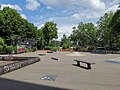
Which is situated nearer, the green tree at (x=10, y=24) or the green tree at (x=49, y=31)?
the green tree at (x=10, y=24)

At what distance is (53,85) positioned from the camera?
12.9m

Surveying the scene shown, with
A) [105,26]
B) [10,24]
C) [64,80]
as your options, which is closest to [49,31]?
[105,26]

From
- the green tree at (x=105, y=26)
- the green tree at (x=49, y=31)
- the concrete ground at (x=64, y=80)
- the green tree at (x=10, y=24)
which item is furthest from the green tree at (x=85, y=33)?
the concrete ground at (x=64, y=80)

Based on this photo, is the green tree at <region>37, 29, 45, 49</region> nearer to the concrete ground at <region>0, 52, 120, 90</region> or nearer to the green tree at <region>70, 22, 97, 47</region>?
the green tree at <region>70, 22, 97, 47</region>

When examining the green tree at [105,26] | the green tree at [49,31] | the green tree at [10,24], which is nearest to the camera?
the green tree at [10,24]

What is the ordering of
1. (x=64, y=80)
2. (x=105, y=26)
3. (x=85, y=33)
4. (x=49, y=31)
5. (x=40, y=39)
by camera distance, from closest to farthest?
(x=64, y=80) < (x=105, y=26) < (x=40, y=39) < (x=49, y=31) < (x=85, y=33)

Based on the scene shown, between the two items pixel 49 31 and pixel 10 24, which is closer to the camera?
pixel 10 24

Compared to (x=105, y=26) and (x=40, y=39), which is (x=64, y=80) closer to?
(x=105, y=26)

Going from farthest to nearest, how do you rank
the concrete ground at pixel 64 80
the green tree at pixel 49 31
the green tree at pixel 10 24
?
the green tree at pixel 49 31 < the green tree at pixel 10 24 < the concrete ground at pixel 64 80

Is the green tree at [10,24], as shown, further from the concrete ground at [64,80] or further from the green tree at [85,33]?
the concrete ground at [64,80]

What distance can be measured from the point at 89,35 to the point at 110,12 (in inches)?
1184

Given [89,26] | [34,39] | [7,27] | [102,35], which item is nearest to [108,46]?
[102,35]

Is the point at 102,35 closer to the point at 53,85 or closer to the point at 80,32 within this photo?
the point at 80,32

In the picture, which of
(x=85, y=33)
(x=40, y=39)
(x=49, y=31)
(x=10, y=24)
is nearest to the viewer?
(x=10, y=24)
